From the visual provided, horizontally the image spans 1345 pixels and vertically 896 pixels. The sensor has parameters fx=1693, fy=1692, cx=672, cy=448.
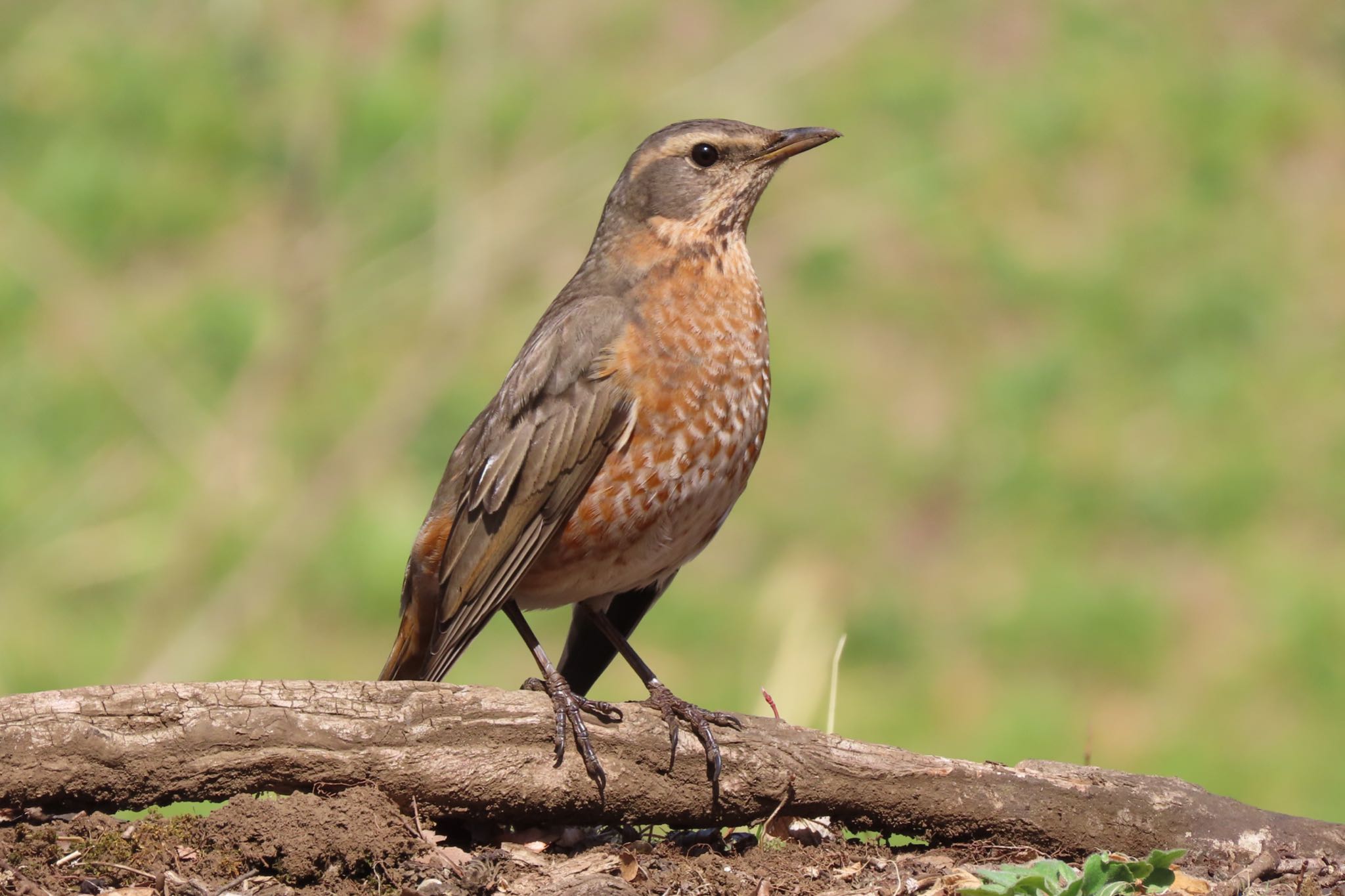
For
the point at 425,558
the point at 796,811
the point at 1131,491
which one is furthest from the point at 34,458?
the point at 796,811

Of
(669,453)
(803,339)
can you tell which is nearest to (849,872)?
(669,453)

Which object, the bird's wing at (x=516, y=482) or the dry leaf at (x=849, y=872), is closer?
the dry leaf at (x=849, y=872)

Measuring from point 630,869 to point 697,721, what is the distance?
0.50 metres

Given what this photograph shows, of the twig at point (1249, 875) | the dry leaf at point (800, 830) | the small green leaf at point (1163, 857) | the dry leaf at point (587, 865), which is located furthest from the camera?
the dry leaf at point (800, 830)

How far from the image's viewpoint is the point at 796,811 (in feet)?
16.1

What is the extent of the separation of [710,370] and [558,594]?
92cm

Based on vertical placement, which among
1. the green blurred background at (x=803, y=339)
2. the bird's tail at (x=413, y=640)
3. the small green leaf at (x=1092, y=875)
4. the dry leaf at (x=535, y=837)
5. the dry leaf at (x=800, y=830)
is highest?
A: the green blurred background at (x=803, y=339)

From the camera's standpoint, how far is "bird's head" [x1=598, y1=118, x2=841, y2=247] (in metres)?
6.21

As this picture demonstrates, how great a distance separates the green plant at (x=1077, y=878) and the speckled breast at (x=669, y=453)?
1678mm

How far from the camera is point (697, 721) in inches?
193

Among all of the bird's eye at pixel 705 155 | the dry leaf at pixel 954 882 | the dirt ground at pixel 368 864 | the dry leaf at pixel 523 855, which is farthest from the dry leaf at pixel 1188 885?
the bird's eye at pixel 705 155

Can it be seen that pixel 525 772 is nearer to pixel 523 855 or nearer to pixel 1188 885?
pixel 523 855

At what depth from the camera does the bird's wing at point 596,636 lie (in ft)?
19.5

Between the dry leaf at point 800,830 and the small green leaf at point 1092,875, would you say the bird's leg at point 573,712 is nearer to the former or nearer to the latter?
the dry leaf at point 800,830
